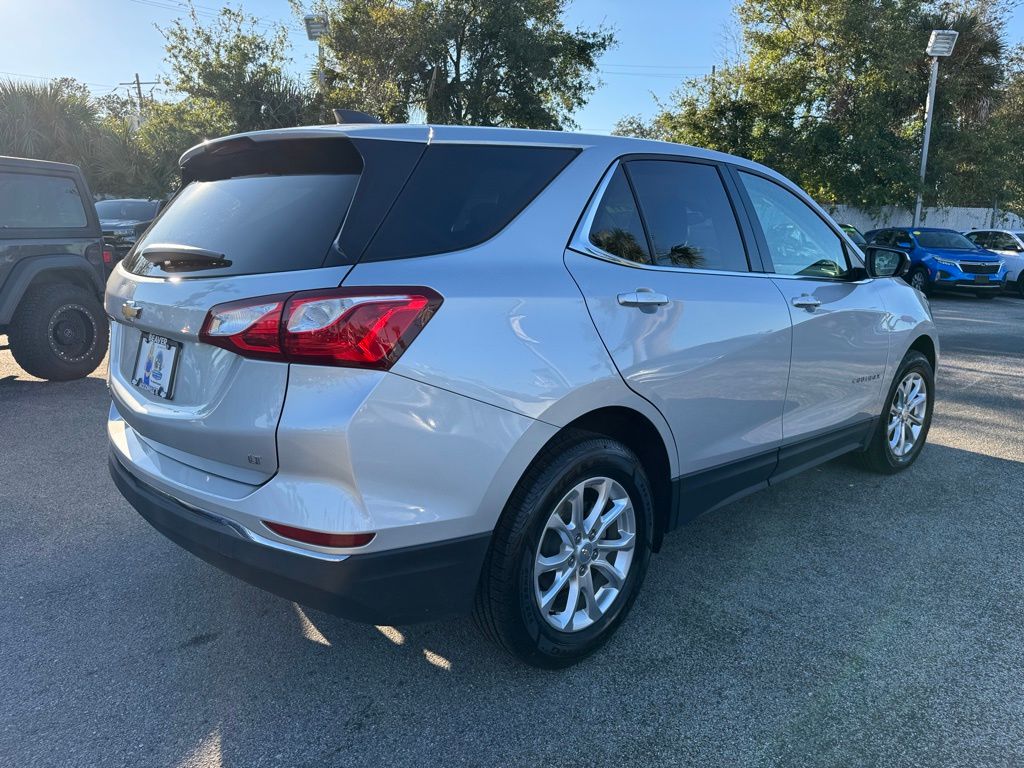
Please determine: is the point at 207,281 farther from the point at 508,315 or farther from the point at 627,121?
the point at 627,121

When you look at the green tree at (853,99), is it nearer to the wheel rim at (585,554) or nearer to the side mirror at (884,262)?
the side mirror at (884,262)

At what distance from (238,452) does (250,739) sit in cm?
89

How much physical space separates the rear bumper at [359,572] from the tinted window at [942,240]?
18.1m

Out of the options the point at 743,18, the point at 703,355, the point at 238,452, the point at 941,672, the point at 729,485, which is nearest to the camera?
the point at 238,452

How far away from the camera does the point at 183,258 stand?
2.33 m

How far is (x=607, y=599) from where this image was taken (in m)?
2.63

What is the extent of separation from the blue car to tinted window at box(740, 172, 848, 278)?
13.8 m

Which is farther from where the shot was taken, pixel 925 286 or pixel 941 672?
pixel 925 286

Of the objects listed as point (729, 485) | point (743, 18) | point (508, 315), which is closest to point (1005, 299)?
point (743, 18)

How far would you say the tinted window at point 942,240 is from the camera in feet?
55.6

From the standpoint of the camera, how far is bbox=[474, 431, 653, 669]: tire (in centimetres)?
225

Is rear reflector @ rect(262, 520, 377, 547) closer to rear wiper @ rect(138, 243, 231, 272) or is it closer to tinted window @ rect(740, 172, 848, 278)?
rear wiper @ rect(138, 243, 231, 272)

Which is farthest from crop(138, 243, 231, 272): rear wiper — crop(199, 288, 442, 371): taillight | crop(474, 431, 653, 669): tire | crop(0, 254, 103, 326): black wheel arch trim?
crop(0, 254, 103, 326): black wheel arch trim

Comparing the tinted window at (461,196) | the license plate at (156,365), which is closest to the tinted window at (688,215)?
the tinted window at (461,196)
